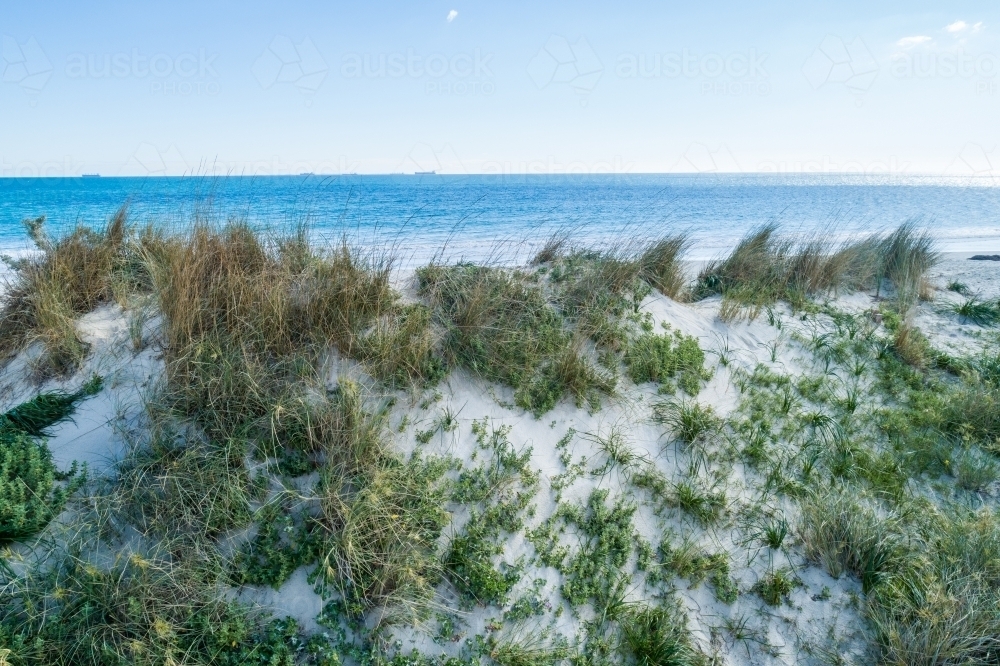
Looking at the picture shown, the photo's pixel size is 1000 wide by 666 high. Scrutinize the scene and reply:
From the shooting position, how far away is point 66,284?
→ 220 inches

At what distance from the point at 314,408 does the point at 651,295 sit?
441 centimetres

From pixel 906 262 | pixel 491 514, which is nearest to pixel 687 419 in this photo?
pixel 491 514

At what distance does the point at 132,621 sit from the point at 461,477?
214 cm

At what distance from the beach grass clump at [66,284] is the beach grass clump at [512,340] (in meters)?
3.34

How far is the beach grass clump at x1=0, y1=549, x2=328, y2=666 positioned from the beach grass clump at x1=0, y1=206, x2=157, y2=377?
2.60m

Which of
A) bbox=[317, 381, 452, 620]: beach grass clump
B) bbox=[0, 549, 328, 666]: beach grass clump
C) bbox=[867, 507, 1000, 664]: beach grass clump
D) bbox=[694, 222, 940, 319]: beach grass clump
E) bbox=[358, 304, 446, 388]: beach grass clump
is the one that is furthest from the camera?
bbox=[694, 222, 940, 319]: beach grass clump

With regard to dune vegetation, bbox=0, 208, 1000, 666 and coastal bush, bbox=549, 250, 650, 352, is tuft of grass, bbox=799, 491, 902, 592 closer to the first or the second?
dune vegetation, bbox=0, 208, 1000, 666

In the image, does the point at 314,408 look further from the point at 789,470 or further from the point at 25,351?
the point at 789,470

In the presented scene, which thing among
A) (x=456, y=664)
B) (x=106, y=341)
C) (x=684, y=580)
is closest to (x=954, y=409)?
(x=684, y=580)

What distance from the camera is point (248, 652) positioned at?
3.05 metres

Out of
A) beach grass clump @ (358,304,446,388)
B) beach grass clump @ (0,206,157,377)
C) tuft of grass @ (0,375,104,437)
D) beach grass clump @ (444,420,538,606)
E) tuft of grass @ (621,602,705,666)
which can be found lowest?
tuft of grass @ (621,602,705,666)

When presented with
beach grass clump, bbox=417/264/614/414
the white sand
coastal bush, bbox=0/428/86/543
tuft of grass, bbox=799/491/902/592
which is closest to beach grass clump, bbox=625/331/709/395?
the white sand

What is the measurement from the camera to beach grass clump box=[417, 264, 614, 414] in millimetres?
5062

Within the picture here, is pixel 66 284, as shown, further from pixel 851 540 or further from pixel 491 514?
pixel 851 540
